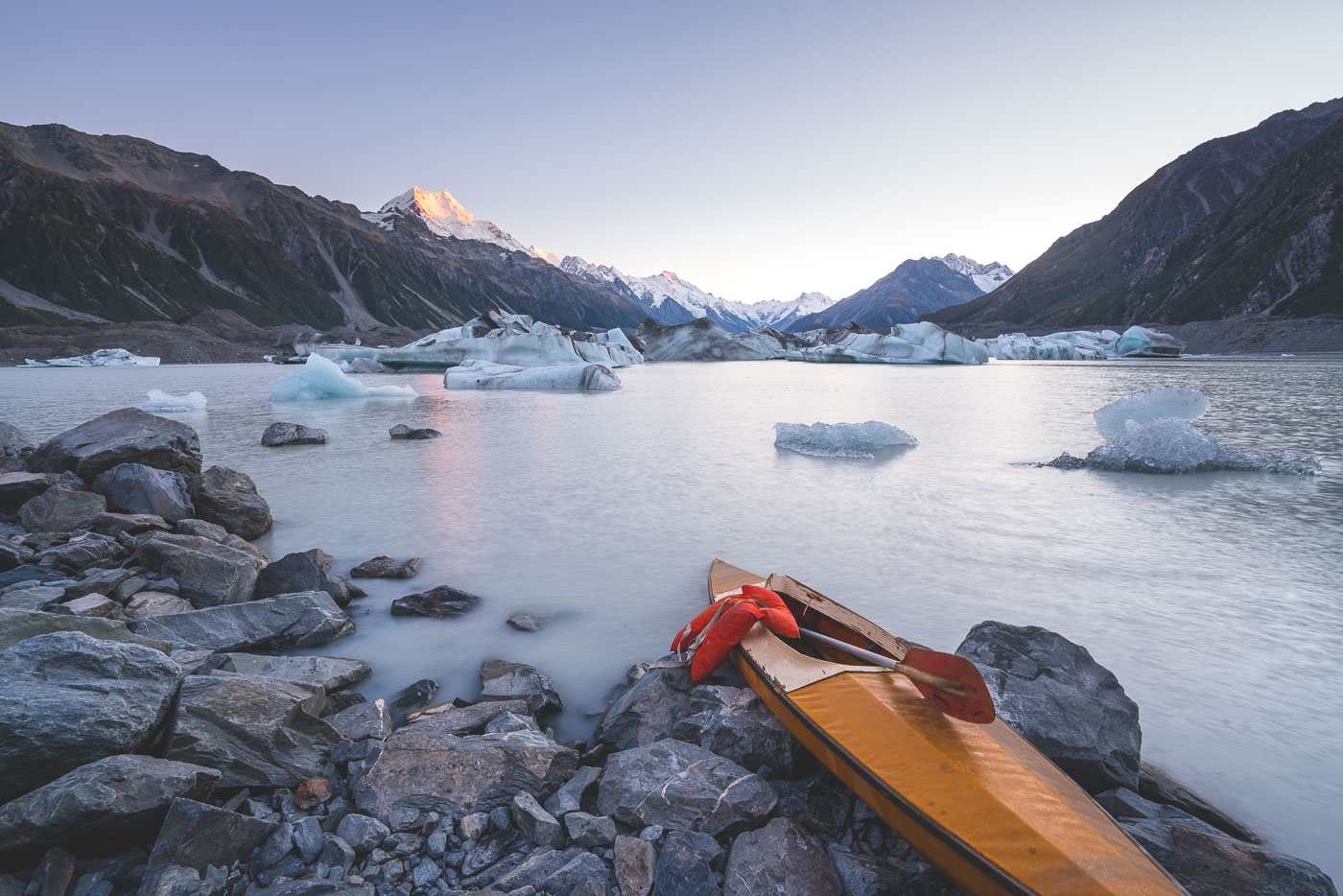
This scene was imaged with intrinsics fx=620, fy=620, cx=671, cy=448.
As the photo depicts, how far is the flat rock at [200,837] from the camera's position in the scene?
1816 millimetres

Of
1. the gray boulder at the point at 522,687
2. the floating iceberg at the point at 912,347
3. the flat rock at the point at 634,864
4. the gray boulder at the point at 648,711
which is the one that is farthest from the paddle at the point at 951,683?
the floating iceberg at the point at 912,347

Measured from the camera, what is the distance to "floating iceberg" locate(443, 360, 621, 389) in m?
25.4

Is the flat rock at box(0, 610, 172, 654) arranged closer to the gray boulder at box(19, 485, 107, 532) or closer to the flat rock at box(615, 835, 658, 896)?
the flat rock at box(615, 835, 658, 896)

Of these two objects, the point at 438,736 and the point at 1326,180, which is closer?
the point at 438,736

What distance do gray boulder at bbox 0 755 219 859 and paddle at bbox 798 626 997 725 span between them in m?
2.49

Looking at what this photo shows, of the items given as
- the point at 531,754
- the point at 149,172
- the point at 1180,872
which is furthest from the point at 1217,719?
the point at 149,172

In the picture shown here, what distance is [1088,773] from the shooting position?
240cm

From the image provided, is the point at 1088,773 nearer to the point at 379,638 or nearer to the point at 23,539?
the point at 379,638

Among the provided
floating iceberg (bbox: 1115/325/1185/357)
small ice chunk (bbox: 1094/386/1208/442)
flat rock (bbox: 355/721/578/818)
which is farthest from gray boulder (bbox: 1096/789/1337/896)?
floating iceberg (bbox: 1115/325/1185/357)

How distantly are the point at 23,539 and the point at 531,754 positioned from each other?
193 inches

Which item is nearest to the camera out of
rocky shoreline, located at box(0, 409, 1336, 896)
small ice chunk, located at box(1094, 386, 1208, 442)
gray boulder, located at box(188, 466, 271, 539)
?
rocky shoreline, located at box(0, 409, 1336, 896)

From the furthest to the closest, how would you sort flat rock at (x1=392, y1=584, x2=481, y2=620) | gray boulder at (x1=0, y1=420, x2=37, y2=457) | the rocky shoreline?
gray boulder at (x1=0, y1=420, x2=37, y2=457), flat rock at (x1=392, y1=584, x2=481, y2=620), the rocky shoreline

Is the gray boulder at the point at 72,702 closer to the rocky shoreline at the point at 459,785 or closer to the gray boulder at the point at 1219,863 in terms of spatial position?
the rocky shoreline at the point at 459,785

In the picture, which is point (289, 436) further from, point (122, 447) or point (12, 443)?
point (122, 447)
